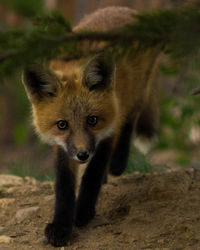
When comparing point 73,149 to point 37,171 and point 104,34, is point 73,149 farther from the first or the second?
point 37,171

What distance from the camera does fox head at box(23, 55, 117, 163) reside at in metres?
A: 2.71

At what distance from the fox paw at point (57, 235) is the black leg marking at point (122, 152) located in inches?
48.6

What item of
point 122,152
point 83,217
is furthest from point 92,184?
point 122,152

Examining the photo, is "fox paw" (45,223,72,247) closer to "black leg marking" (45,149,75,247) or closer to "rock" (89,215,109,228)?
"black leg marking" (45,149,75,247)

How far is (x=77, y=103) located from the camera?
9.05ft

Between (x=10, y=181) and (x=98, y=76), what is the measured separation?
163 centimetres

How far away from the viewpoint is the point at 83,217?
2.89 metres

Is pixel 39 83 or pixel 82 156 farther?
pixel 39 83

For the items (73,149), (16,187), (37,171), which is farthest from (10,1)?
(73,149)

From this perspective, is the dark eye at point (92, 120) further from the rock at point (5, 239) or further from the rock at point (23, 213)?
the rock at point (5, 239)

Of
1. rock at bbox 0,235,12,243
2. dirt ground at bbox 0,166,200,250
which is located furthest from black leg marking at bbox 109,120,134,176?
rock at bbox 0,235,12,243

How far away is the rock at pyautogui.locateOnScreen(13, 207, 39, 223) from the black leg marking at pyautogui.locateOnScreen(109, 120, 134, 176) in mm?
1021

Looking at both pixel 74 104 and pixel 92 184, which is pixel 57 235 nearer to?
pixel 92 184

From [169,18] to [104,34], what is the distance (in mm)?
255
